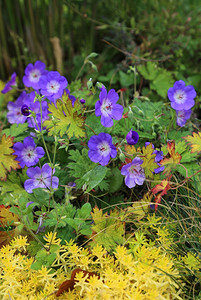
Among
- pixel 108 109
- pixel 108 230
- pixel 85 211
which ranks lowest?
pixel 108 230

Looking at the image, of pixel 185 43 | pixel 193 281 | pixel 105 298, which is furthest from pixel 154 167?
pixel 185 43

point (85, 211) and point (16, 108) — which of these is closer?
point (85, 211)

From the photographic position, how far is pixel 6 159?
146 cm

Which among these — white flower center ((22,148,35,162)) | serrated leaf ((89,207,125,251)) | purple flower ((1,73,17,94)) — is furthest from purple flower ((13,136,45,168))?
purple flower ((1,73,17,94))

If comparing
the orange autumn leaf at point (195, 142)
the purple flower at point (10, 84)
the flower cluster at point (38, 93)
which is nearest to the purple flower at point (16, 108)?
the flower cluster at point (38, 93)

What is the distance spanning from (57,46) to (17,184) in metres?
1.30

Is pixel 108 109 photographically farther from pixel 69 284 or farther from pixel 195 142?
pixel 69 284

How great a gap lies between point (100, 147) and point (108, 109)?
150 millimetres

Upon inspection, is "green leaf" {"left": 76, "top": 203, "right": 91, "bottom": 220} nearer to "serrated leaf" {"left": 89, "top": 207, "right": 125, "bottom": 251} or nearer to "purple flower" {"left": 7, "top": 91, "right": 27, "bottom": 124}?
"serrated leaf" {"left": 89, "top": 207, "right": 125, "bottom": 251}

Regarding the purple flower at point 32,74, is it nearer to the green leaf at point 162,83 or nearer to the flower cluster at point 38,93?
the flower cluster at point 38,93

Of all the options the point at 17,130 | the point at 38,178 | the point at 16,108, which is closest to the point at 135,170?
the point at 38,178

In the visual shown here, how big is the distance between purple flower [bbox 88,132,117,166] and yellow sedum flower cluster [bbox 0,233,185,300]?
322mm

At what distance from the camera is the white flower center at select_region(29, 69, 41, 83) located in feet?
6.01

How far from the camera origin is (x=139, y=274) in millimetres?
1033
